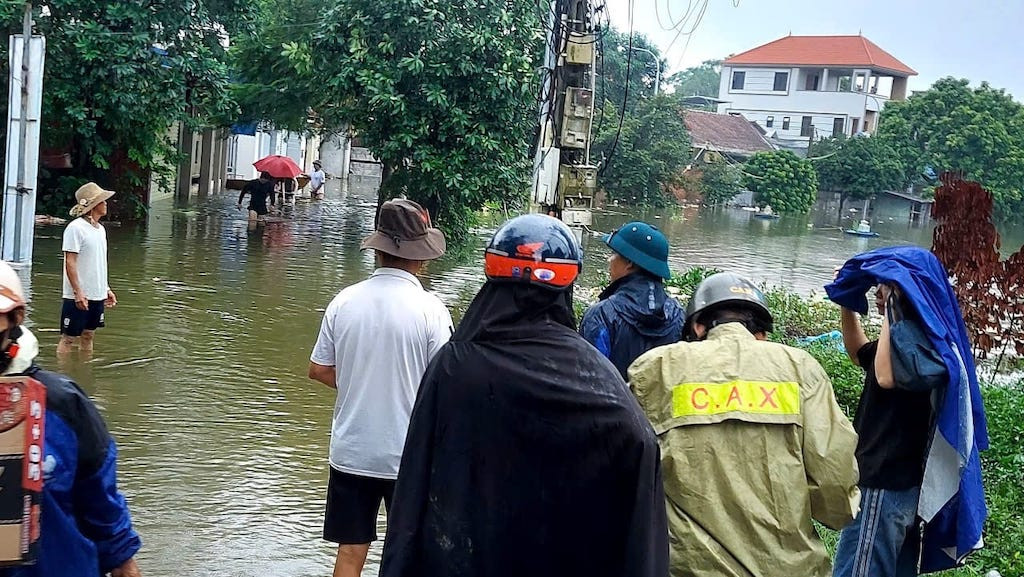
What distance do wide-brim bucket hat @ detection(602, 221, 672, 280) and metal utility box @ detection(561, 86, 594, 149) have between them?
5.26 meters

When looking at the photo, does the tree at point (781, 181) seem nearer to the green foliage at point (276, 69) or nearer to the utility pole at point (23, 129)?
the green foliage at point (276, 69)

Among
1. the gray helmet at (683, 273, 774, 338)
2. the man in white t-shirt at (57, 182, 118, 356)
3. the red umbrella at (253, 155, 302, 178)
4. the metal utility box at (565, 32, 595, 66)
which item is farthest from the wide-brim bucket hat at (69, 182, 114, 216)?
the red umbrella at (253, 155, 302, 178)

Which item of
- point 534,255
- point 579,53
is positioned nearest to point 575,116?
point 579,53

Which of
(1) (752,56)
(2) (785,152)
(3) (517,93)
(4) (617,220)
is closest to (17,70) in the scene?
(3) (517,93)

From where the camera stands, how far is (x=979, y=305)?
30.0 ft

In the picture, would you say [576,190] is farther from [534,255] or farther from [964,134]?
[964,134]

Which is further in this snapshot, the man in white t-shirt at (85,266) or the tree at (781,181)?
the tree at (781,181)

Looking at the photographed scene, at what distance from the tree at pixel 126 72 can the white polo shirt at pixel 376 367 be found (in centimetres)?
1337

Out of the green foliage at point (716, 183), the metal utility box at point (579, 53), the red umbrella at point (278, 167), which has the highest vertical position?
the metal utility box at point (579, 53)

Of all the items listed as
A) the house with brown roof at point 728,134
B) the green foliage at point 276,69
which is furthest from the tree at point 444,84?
the house with brown roof at point 728,134

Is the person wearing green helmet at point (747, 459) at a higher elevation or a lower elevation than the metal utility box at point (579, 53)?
lower

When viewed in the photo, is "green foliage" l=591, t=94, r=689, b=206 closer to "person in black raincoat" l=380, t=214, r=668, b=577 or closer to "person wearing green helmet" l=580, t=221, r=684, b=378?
"person wearing green helmet" l=580, t=221, r=684, b=378

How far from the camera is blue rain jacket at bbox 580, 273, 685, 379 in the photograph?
4.12 meters

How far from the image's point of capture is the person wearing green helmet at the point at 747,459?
111 inches
